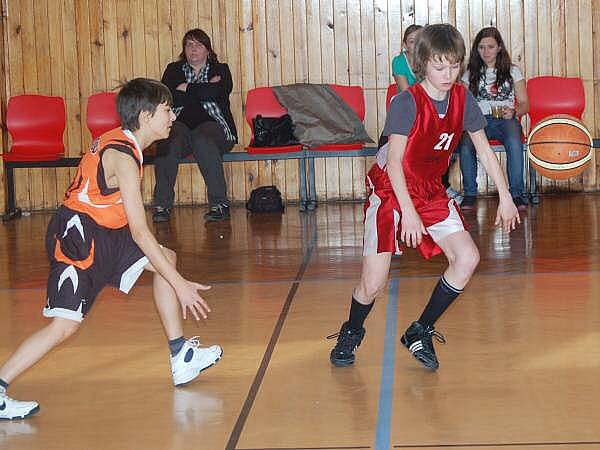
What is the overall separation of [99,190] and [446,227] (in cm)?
128

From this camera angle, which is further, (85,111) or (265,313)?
(85,111)

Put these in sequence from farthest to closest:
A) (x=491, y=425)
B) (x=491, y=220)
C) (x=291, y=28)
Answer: (x=291, y=28) → (x=491, y=220) → (x=491, y=425)

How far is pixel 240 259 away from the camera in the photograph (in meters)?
6.69

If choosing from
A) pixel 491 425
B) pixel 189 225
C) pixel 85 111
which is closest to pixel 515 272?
pixel 491 425

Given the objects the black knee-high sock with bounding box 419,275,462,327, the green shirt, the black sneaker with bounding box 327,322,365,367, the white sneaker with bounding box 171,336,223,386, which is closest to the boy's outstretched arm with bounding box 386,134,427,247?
the black knee-high sock with bounding box 419,275,462,327

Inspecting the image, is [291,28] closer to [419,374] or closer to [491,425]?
[419,374]

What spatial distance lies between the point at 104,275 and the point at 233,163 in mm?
6861

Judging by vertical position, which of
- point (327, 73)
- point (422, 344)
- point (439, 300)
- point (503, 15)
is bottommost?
point (422, 344)

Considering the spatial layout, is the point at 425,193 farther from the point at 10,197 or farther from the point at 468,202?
the point at 10,197

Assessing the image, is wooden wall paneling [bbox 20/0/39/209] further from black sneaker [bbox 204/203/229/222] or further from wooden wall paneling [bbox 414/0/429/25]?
wooden wall paneling [bbox 414/0/429/25]

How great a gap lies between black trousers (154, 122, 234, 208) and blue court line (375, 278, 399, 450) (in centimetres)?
407

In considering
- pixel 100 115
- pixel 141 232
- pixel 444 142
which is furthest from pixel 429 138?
pixel 100 115

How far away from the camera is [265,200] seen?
31.2 feet

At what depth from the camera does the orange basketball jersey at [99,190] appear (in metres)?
3.55
